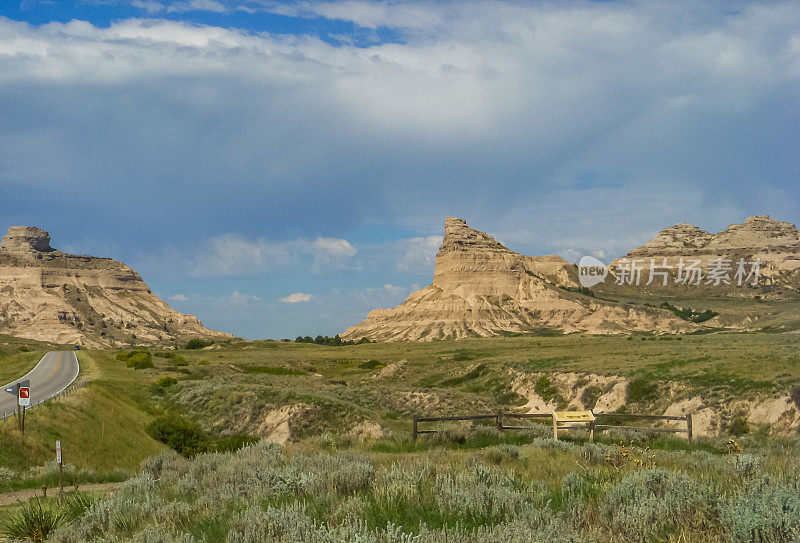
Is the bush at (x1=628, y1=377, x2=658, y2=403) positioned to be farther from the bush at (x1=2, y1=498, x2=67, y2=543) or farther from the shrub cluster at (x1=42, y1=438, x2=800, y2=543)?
the bush at (x1=2, y1=498, x2=67, y2=543)

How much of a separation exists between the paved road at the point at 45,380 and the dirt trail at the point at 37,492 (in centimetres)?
1336

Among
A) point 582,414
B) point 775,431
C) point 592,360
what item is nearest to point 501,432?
point 582,414

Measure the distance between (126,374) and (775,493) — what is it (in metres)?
52.9

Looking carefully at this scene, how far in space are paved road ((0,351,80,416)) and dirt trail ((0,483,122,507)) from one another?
13.4m

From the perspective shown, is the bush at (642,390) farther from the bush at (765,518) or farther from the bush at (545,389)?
the bush at (765,518)

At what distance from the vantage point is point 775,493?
578cm

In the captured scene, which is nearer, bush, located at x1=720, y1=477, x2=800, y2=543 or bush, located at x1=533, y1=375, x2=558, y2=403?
bush, located at x1=720, y1=477, x2=800, y2=543

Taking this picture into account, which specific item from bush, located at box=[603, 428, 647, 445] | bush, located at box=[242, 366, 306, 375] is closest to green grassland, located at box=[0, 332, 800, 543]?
bush, located at box=[603, 428, 647, 445]

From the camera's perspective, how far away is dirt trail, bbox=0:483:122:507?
1212cm

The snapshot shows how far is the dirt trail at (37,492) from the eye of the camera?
12.1 meters

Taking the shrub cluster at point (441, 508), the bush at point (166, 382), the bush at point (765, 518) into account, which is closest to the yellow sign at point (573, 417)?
the shrub cluster at point (441, 508)

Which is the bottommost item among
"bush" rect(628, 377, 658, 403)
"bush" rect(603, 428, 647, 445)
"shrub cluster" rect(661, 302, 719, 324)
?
"bush" rect(628, 377, 658, 403)

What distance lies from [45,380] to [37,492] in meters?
33.5

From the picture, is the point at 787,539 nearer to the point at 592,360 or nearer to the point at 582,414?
the point at 582,414
